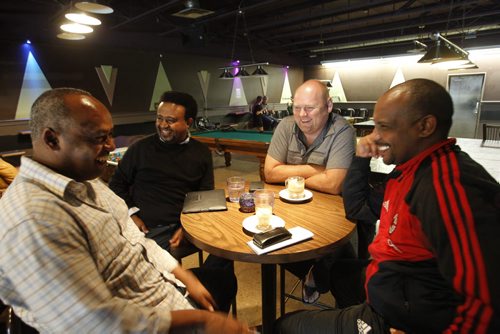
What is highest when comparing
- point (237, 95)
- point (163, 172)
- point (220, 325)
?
point (237, 95)

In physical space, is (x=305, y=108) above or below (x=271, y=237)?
above

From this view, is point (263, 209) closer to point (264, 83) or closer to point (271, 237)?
point (271, 237)

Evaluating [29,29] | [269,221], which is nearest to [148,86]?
[29,29]

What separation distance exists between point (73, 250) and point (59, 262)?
0.05 m

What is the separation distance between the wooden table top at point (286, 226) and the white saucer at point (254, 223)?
24mm

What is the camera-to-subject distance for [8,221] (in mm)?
701

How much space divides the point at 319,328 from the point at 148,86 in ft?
25.7

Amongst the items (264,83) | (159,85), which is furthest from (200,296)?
(264,83)

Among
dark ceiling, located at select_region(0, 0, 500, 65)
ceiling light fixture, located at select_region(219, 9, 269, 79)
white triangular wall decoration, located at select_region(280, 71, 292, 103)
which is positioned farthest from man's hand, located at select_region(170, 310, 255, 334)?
white triangular wall decoration, located at select_region(280, 71, 292, 103)

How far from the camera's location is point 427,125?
1015mm

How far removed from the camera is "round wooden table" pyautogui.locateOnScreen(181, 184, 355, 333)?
1138 millimetres

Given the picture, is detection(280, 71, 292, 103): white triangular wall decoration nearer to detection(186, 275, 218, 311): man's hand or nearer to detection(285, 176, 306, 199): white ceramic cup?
detection(285, 176, 306, 199): white ceramic cup

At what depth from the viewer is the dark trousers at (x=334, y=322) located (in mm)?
1093

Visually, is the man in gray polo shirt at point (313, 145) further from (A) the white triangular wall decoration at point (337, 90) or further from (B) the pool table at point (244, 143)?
(A) the white triangular wall decoration at point (337, 90)
